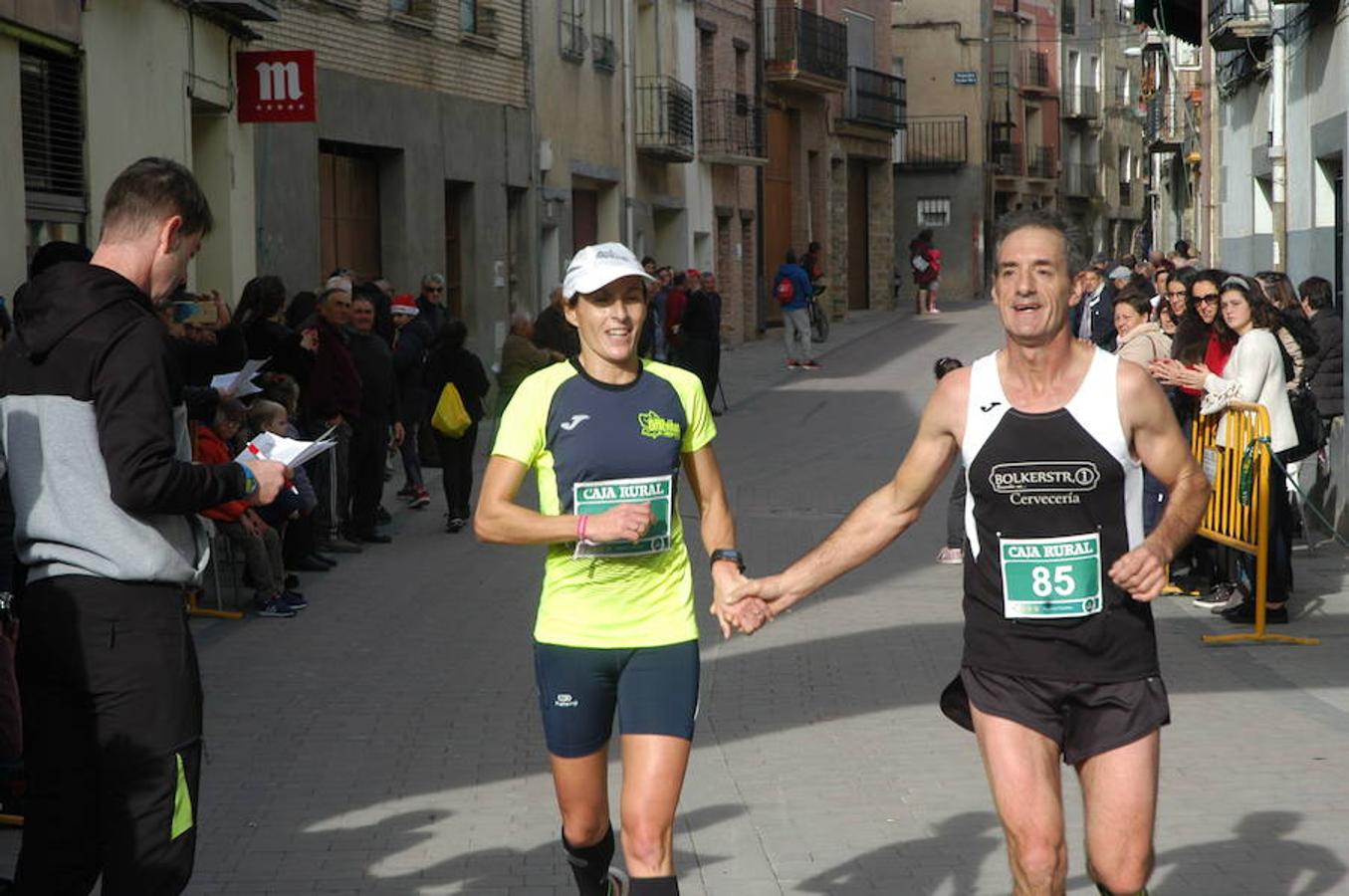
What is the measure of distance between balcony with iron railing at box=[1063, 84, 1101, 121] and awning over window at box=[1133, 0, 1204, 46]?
47853 mm

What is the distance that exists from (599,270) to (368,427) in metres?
10.5

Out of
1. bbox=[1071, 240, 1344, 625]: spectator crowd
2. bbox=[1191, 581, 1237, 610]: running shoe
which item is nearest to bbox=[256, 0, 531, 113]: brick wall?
bbox=[1071, 240, 1344, 625]: spectator crowd

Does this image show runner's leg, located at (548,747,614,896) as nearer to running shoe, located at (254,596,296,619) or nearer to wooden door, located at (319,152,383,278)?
running shoe, located at (254,596,296,619)

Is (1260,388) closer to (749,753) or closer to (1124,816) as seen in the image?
(749,753)

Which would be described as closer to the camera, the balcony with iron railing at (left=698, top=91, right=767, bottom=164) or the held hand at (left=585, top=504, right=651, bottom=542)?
the held hand at (left=585, top=504, right=651, bottom=542)

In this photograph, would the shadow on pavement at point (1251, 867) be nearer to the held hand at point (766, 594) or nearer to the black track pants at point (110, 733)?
the held hand at point (766, 594)

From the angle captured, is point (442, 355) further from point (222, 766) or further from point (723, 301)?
point (723, 301)

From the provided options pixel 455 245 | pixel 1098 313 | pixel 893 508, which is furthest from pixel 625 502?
pixel 455 245

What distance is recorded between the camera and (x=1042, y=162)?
74.2 meters

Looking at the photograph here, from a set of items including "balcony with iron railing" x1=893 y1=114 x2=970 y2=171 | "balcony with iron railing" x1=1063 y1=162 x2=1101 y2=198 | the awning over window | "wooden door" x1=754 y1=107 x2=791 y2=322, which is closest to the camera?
the awning over window

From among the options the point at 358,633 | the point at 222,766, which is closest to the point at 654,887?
the point at 222,766

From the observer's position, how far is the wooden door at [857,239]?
55.0 metres

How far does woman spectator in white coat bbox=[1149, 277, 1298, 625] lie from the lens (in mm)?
12148

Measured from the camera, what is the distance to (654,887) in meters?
5.36
